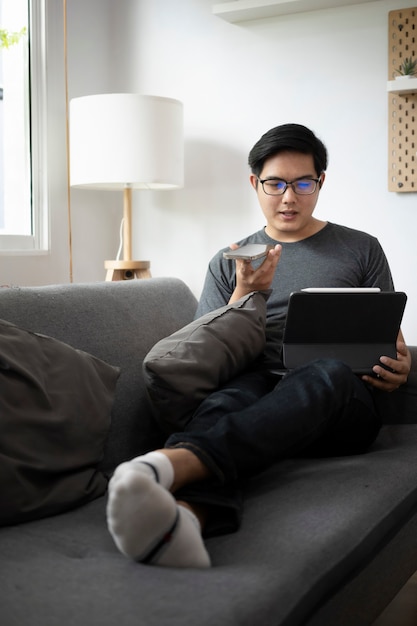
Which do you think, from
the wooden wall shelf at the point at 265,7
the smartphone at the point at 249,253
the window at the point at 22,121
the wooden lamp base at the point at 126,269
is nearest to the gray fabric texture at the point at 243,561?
the smartphone at the point at 249,253

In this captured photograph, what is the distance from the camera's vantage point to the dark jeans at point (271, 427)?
136 centimetres

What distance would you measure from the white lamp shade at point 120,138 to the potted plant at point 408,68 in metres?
0.89

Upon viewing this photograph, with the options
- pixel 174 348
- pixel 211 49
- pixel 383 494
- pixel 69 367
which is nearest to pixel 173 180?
pixel 211 49

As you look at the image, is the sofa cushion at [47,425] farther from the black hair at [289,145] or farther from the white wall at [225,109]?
the white wall at [225,109]

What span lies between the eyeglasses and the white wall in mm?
994

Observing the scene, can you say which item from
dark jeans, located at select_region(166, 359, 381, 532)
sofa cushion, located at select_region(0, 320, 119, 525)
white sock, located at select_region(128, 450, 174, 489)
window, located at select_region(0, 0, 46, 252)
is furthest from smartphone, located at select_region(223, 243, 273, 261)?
window, located at select_region(0, 0, 46, 252)

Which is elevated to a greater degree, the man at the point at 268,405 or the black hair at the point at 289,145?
the black hair at the point at 289,145

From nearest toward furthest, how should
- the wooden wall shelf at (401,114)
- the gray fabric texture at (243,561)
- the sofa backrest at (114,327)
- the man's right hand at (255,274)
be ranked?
the gray fabric texture at (243,561) < the sofa backrest at (114,327) < the man's right hand at (255,274) < the wooden wall shelf at (401,114)

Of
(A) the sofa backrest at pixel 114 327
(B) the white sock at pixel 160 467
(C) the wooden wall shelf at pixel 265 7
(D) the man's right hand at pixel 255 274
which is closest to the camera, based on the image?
(B) the white sock at pixel 160 467

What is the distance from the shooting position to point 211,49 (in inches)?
140

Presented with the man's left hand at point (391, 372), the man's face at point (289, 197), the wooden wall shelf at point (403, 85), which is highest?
the wooden wall shelf at point (403, 85)

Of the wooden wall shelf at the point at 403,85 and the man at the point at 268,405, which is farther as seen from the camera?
the wooden wall shelf at the point at 403,85

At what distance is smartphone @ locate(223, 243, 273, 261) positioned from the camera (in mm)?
2016

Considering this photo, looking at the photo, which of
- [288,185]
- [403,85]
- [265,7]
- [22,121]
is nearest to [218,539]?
[288,185]
